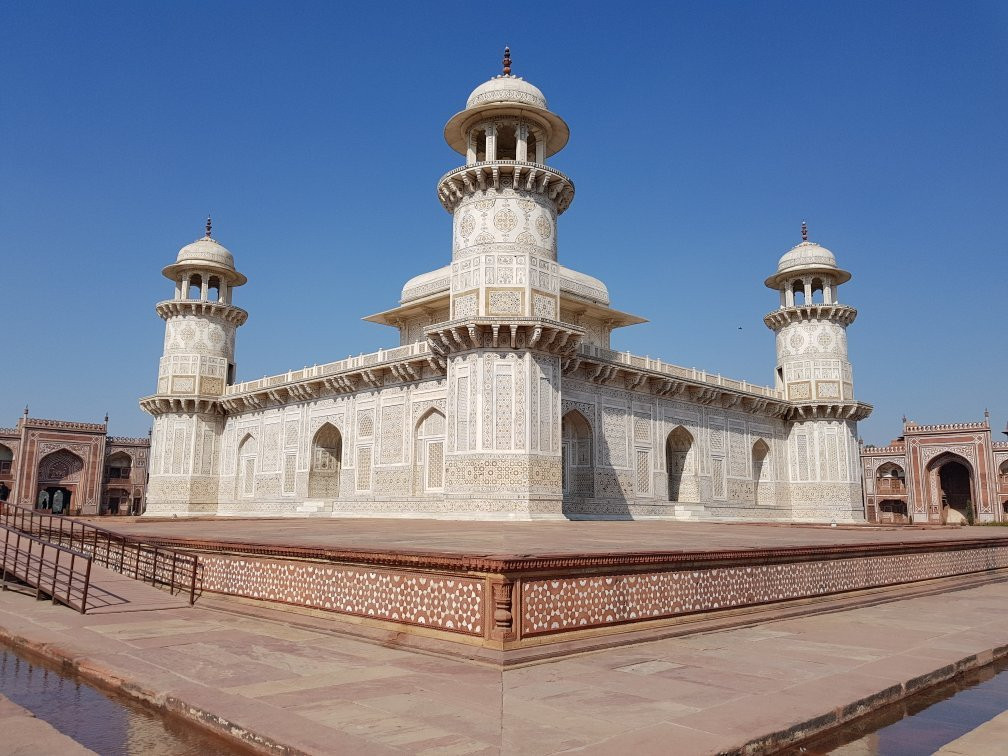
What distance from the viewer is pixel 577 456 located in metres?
21.2

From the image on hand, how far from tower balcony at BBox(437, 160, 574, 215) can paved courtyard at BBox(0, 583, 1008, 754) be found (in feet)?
46.8

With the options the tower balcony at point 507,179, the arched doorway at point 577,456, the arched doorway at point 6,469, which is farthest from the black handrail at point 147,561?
the arched doorway at point 6,469

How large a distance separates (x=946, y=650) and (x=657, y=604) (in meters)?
1.95

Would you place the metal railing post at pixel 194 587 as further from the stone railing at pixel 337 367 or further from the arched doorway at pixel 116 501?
the arched doorway at pixel 116 501

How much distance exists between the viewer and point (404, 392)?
2197cm

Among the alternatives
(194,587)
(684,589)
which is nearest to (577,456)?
(194,587)

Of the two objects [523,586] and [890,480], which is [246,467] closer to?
[523,586]

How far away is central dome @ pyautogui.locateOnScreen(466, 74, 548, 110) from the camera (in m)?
19.5

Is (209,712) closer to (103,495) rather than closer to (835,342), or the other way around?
(835,342)

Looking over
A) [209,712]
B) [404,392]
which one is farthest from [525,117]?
[209,712]

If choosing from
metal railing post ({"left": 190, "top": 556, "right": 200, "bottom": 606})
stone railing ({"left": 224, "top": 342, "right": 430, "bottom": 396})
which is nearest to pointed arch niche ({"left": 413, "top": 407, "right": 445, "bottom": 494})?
stone railing ({"left": 224, "top": 342, "right": 430, "bottom": 396})

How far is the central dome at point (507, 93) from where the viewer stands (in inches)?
766

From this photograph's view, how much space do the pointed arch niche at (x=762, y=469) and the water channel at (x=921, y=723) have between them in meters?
24.1

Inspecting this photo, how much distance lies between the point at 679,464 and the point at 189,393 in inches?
691
